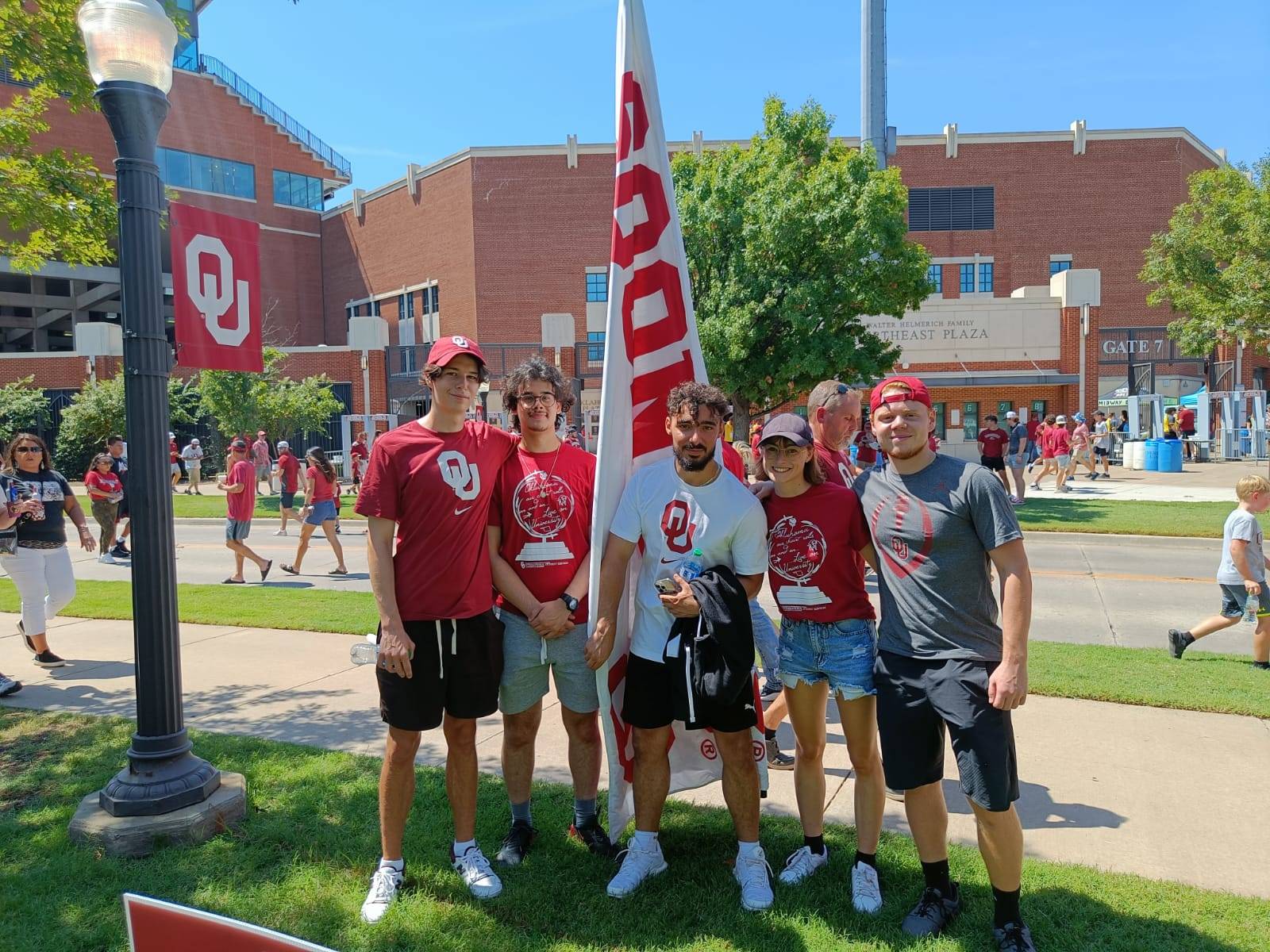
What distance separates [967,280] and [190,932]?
45.1m

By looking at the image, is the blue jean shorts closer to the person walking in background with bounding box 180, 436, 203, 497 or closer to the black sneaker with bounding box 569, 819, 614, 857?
the black sneaker with bounding box 569, 819, 614, 857

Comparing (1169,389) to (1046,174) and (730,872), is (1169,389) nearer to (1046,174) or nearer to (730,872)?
(1046,174)

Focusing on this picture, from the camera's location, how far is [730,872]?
3.53m

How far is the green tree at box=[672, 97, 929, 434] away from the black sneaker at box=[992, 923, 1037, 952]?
1474cm

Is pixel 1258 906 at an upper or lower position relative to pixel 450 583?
lower

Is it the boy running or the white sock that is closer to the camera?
the white sock

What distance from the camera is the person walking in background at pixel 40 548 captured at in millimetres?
6641

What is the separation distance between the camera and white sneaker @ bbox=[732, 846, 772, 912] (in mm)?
3236

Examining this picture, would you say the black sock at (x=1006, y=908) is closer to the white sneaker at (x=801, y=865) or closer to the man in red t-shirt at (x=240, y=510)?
the white sneaker at (x=801, y=865)

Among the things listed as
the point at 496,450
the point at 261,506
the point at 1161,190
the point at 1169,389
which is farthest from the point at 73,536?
the point at 1161,190

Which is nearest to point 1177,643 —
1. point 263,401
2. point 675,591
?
point 675,591

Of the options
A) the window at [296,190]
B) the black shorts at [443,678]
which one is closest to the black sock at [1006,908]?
the black shorts at [443,678]

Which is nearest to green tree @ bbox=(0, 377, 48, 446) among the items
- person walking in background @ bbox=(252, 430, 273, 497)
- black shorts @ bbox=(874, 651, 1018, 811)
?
person walking in background @ bbox=(252, 430, 273, 497)

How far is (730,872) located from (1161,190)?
156 feet
